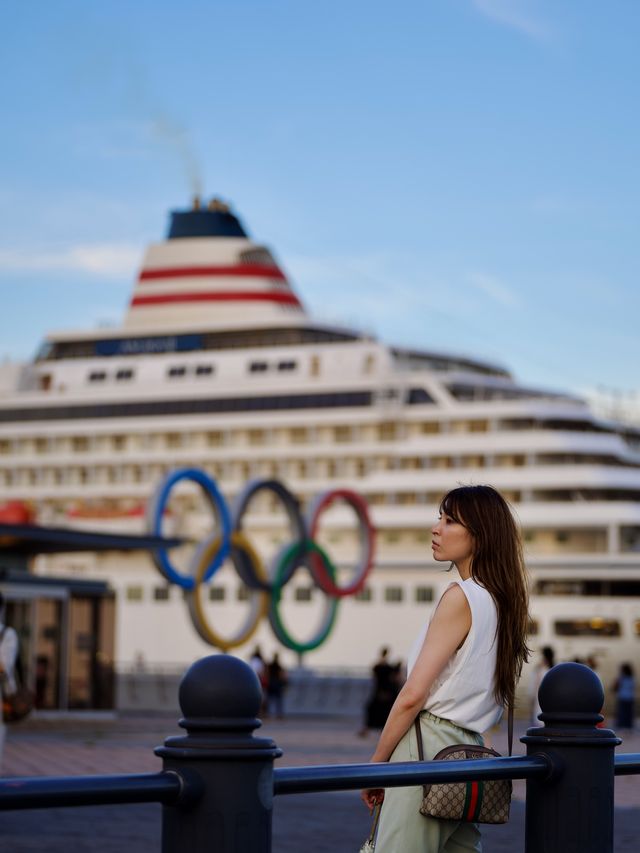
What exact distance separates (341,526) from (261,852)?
4308 centimetres

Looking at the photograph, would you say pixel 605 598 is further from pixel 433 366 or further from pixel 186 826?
pixel 186 826

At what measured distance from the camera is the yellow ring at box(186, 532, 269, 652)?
33.0m

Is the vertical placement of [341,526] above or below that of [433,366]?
below

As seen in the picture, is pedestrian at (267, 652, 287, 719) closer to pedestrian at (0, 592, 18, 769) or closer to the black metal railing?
pedestrian at (0, 592, 18, 769)

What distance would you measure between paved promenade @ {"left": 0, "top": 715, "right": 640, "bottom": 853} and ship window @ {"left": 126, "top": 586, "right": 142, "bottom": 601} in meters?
25.3

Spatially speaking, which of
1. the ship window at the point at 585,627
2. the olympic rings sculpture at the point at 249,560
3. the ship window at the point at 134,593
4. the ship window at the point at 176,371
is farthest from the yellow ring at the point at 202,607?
the ship window at the point at 176,371

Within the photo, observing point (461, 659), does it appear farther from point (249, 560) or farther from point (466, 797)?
point (249, 560)

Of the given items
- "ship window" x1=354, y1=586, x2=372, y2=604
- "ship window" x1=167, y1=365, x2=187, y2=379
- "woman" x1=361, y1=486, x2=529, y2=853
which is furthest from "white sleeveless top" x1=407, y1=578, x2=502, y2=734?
"ship window" x1=167, y1=365, x2=187, y2=379

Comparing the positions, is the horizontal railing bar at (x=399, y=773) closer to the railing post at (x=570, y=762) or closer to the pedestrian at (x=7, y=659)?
the railing post at (x=570, y=762)

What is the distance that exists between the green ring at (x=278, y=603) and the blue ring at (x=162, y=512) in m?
1.41

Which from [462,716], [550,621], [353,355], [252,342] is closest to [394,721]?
[462,716]

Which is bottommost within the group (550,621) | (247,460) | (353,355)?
(550,621)

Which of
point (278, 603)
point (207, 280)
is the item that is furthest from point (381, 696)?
point (207, 280)

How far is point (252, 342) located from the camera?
53.4 meters
